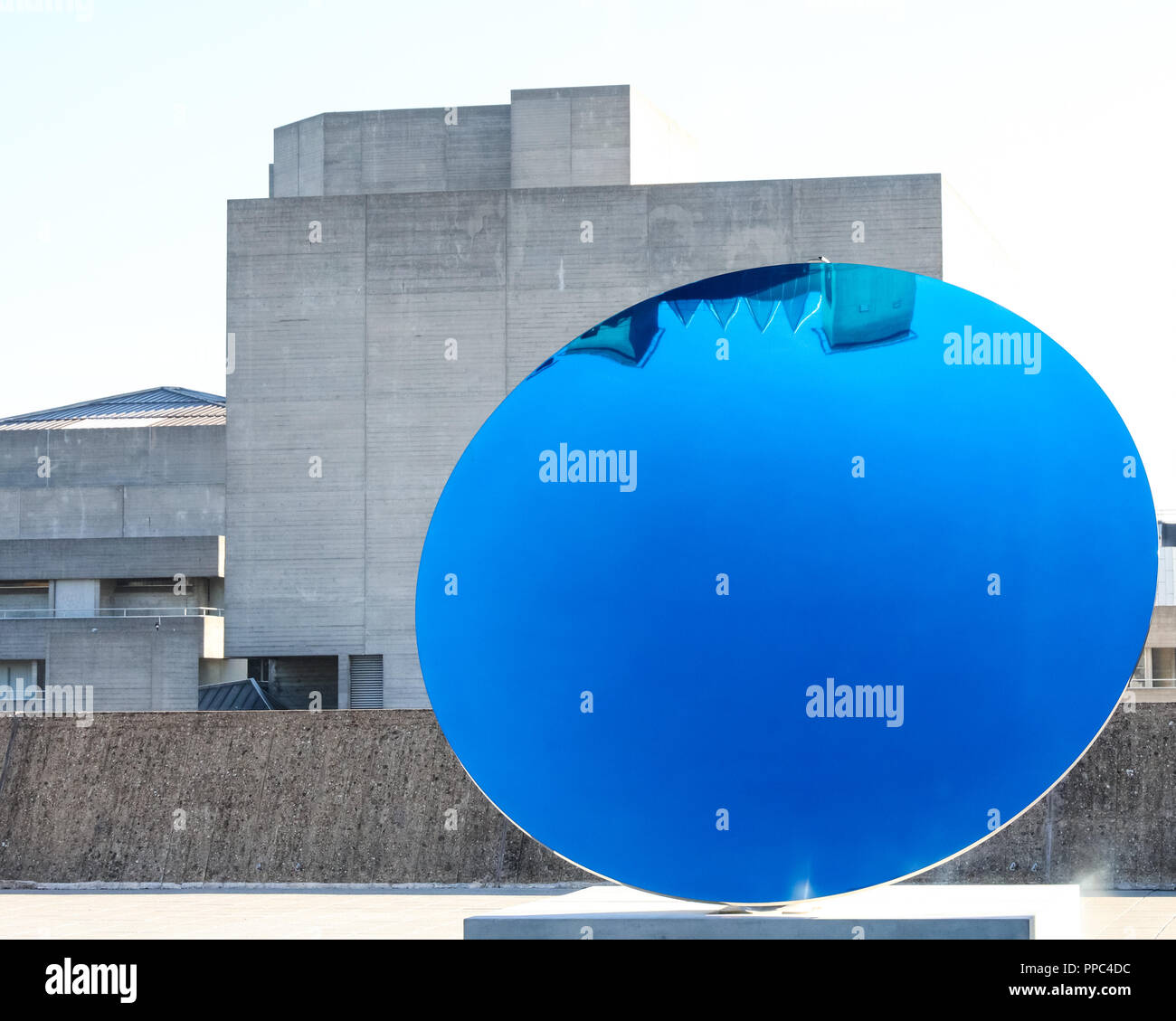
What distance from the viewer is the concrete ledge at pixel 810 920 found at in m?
7.87

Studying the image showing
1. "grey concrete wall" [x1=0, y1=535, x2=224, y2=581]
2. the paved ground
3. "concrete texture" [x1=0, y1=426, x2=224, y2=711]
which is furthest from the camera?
"grey concrete wall" [x1=0, y1=535, x2=224, y2=581]

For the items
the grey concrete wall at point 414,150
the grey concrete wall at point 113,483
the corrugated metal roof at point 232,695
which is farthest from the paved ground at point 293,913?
the grey concrete wall at point 414,150

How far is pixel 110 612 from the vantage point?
6303cm

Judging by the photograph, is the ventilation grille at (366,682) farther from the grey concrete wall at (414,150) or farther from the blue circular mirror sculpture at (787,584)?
the blue circular mirror sculpture at (787,584)

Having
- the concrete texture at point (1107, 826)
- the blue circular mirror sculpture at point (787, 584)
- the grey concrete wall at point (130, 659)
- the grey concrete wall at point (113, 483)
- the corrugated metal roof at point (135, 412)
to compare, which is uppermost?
the corrugated metal roof at point (135, 412)

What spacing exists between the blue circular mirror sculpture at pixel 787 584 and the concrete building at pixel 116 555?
5046cm

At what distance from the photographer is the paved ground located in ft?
37.7

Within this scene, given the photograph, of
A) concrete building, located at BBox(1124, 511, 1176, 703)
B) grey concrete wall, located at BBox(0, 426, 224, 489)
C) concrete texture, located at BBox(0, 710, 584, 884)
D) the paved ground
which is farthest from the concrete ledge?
grey concrete wall, located at BBox(0, 426, 224, 489)

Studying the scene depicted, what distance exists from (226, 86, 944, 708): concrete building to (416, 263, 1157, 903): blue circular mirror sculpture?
49357mm

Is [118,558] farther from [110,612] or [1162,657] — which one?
[1162,657]

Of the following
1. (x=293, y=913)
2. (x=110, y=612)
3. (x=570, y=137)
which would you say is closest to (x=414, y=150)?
(x=570, y=137)

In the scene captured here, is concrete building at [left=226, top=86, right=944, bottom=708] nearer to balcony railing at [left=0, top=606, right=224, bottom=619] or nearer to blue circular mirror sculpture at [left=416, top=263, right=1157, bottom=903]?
balcony railing at [left=0, top=606, right=224, bottom=619]
